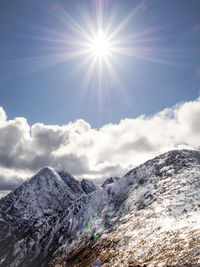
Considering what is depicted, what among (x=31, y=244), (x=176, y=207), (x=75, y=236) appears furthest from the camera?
(x=31, y=244)

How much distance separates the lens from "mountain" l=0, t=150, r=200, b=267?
19.6m

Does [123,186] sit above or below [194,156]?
below

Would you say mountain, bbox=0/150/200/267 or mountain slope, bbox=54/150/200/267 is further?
mountain, bbox=0/150/200/267

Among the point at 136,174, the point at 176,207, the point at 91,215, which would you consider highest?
the point at 136,174

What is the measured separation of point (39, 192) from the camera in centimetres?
17950

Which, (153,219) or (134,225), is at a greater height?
(153,219)

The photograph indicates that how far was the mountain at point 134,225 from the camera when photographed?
64.3 feet

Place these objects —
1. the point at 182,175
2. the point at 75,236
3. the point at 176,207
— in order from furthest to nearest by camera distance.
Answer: the point at 75,236
the point at 182,175
the point at 176,207

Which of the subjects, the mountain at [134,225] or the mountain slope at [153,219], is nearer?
the mountain slope at [153,219]

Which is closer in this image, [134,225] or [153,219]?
[153,219]

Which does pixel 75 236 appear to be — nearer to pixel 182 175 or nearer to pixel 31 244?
pixel 31 244

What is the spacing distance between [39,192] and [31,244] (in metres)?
114

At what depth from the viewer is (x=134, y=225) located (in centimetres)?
3506

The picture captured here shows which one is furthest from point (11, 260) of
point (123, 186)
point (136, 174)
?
point (136, 174)
